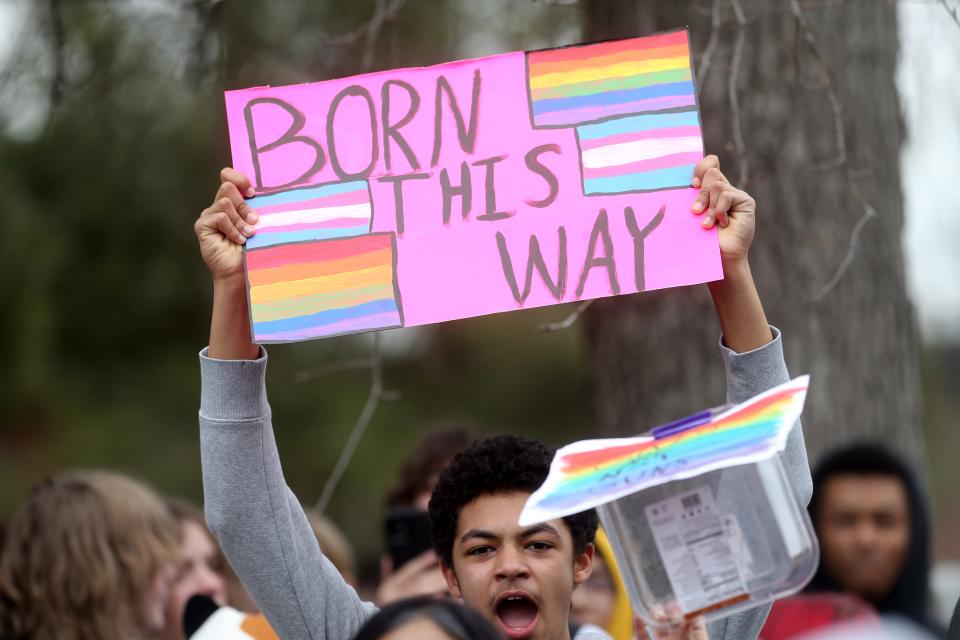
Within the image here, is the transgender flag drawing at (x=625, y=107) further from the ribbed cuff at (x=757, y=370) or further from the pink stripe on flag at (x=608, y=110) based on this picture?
the ribbed cuff at (x=757, y=370)

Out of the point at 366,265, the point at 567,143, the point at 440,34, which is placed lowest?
the point at 366,265

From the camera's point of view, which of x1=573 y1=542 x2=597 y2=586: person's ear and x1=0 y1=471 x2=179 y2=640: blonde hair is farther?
x1=0 y1=471 x2=179 y2=640: blonde hair

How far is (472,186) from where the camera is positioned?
2072 millimetres

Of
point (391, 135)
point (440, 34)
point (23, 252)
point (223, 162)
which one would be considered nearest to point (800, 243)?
point (391, 135)

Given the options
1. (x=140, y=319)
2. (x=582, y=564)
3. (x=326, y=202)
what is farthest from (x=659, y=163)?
(x=140, y=319)

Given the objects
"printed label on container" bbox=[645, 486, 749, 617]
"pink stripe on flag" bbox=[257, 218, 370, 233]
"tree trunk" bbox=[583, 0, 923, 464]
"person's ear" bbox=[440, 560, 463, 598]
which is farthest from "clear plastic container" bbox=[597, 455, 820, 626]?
"tree trunk" bbox=[583, 0, 923, 464]

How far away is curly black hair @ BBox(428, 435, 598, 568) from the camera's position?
7.00 ft

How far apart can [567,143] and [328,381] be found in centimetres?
546

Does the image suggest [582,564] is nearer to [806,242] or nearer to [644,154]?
[644,154]

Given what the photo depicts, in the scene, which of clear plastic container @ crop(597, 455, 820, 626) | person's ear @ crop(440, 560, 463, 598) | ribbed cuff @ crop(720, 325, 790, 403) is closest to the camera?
clear plastic container @ crop(597, 455, 820, 626)

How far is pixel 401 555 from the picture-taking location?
121 inches

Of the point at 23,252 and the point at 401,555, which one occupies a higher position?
the point at 23,252

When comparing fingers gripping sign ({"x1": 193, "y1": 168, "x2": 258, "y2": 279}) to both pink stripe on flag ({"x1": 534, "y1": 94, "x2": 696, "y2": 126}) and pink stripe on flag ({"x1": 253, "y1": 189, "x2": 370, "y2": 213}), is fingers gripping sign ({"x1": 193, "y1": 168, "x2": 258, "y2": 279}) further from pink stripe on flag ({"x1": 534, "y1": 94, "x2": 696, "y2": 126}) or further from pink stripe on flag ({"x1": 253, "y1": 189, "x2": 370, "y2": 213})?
pink stripe on flag ({"x1": 534, "y1": 94, "x2": 696, "y2": 126})

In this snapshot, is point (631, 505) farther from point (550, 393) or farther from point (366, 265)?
point (550, 393)
